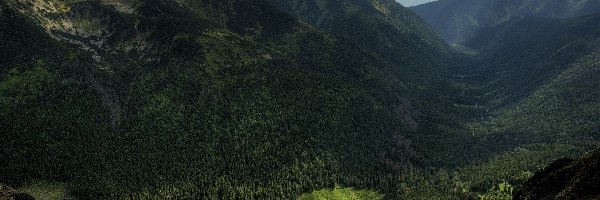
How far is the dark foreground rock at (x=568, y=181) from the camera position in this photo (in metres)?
144

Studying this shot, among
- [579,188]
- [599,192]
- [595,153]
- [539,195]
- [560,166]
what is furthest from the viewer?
[560,166]

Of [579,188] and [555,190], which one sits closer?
[579,188]

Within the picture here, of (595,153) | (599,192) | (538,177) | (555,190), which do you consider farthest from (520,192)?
(599,192)

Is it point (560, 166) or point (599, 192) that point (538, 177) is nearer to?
point (560, 166)

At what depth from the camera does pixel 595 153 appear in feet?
528

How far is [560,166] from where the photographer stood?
188250 millimetres

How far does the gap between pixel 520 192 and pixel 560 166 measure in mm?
17658

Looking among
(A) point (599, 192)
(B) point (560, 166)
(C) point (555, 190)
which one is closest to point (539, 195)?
(C) point (555, 190)

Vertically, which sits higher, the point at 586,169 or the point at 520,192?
the point at 586,169

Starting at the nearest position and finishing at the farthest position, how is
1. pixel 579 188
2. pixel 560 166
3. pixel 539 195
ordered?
pixel 579 188 < pixel 539 195 < pixel 560 166

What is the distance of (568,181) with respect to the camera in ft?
543

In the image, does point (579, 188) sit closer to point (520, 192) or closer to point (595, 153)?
point (595, 153)

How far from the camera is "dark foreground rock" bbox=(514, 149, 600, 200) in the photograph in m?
144

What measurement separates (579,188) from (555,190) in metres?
22.7
